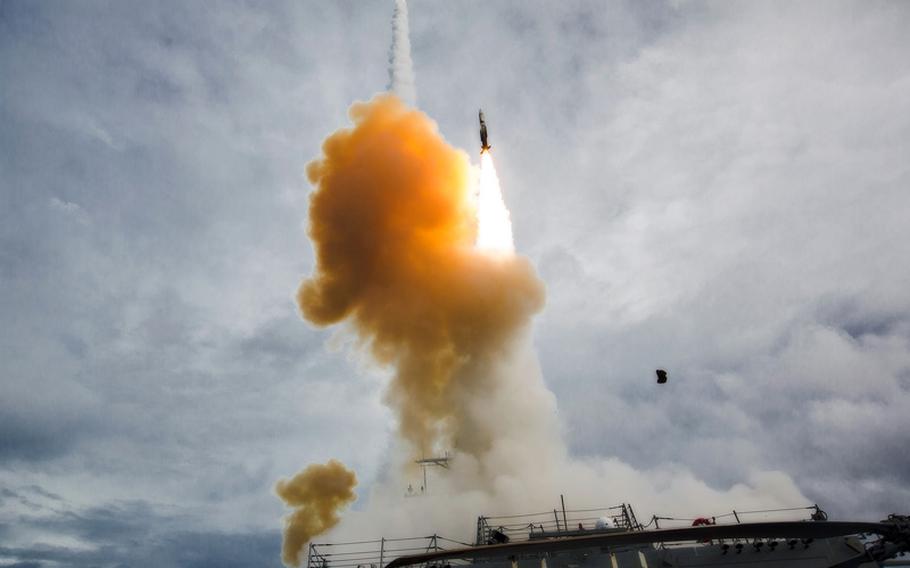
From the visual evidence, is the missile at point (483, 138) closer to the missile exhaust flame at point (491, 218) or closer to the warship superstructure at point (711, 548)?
the missile exhaust flame at point (491, 218)

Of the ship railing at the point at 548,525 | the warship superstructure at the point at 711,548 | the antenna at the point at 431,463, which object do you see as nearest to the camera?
the warship superstructure at the point at 711,548

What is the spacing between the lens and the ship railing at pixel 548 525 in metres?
30.6

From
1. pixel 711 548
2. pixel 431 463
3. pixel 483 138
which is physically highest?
pixel 483 138

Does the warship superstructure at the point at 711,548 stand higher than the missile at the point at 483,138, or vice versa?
the missile at the point at 483,138

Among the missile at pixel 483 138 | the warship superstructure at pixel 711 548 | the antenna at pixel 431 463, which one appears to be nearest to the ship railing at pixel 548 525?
the warship superstructure at pixel 711 548

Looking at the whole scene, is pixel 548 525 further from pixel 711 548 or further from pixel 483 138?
pixel 483 138

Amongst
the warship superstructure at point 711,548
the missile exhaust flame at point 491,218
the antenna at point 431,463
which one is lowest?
the warship superstructure at point 711,548

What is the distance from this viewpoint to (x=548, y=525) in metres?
34.4

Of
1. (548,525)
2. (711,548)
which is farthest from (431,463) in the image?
(711,548)

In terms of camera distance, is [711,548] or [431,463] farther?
[431,463]

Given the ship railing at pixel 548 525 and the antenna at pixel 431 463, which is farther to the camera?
the antenna at pixel 431 463

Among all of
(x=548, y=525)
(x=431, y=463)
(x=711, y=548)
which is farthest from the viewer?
(x=431, y=463)

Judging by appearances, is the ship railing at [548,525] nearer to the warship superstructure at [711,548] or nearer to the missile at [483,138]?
the warship superstructure at [711,548]

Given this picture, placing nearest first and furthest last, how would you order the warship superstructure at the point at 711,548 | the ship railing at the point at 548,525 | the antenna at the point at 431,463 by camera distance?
the warship superstructure at the point at 711,548
the ship railing at the point at 548,525
the antenna at the point at 431,463
